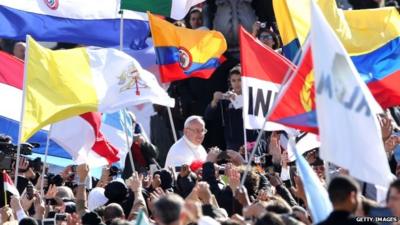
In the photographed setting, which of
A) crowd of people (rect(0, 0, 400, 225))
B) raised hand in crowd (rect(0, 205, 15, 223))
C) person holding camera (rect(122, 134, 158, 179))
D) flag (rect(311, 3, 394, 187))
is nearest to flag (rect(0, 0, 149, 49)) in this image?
crowd of people (rect(0, 0, 400, 225))

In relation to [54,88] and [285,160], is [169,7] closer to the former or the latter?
[285,160]

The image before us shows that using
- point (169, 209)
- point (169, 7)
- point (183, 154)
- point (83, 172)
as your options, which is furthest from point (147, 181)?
point (169, 209)

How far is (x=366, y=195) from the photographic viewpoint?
1583 cm

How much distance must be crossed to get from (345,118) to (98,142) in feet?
19.7

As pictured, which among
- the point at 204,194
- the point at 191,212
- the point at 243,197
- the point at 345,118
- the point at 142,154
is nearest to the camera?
the point at 191,212

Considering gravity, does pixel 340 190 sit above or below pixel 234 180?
above

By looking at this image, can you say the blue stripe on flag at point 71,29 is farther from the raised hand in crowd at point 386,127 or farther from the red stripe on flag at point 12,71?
the raised hand in crowd at point 386,127

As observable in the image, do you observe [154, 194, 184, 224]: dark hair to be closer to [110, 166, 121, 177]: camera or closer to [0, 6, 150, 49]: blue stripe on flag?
[110, 166, 121, 177]: camera

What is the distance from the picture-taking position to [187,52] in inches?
770

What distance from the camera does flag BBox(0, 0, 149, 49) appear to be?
784 inches

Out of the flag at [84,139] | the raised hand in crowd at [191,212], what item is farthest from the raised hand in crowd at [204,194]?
the flag at [84,139]

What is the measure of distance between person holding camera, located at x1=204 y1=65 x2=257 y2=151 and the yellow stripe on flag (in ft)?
7.75

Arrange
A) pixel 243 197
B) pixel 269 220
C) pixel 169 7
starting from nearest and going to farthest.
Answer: pixel 269 220
pixel 243 197
pixel 169 7

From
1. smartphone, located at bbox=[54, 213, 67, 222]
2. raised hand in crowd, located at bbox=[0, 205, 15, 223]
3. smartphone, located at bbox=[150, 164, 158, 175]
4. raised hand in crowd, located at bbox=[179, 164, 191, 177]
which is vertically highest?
raised hand in crowd, located at bbox=[179, 164, 191, 177]
